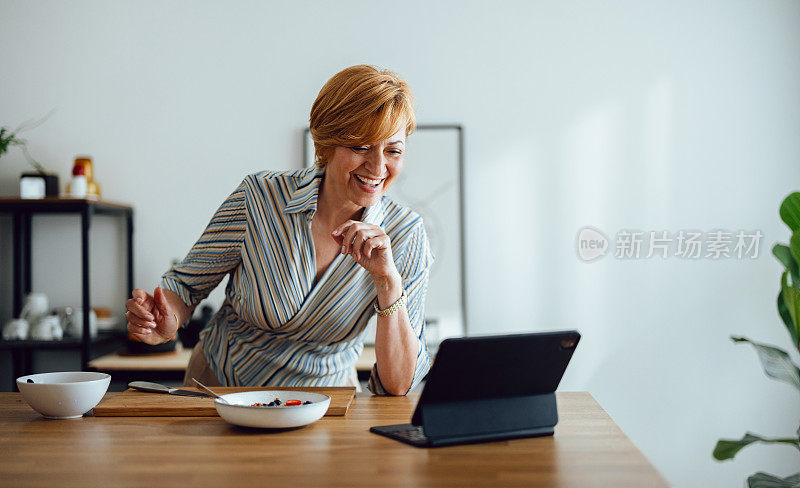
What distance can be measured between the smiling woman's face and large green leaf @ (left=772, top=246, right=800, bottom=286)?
1.70 m

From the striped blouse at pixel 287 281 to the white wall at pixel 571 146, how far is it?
179cm

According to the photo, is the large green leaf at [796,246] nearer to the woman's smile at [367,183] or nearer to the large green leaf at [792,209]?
the large green leaf at [792,209]

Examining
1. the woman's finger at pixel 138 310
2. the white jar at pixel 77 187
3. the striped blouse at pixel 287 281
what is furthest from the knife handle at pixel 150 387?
the white jar at pixel 77 187

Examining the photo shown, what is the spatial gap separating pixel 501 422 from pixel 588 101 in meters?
2.57

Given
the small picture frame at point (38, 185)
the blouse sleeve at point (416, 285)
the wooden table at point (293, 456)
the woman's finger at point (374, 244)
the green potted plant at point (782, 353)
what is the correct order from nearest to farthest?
the wooden table at point (293, 456) < the woman's finger at point (374, 244) < the blouse sleeve at point (416, 285) < the green potted plant at point (782, 353) < the small picture frame at point (38, 185)

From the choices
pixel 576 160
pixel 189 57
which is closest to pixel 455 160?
pixel 576 160

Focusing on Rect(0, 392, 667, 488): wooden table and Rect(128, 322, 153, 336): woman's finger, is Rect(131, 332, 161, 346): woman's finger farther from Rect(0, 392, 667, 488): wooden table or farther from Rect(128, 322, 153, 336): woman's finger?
Rect(0, 392, 667, 488): wooden table

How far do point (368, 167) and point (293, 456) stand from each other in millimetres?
720

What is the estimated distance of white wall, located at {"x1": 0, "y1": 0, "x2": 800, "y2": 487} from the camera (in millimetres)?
3463

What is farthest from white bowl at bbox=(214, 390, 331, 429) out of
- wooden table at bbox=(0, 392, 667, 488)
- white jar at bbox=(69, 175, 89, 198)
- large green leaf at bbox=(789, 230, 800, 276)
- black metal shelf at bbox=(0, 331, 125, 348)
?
white jar at bbox=(69, 175, 89, 198)

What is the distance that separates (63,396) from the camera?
1367 millimetres

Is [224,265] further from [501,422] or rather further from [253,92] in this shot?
[253,92]

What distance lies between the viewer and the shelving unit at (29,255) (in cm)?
319

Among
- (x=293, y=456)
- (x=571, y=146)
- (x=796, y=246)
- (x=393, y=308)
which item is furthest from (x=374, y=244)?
(x=571, y=146)
